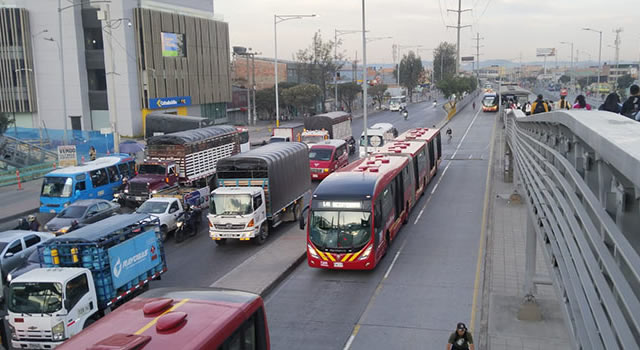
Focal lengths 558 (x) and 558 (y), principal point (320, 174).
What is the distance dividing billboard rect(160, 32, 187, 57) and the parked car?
42802 mm

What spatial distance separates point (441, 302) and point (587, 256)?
976 centimetres

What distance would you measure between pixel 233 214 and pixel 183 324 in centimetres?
1224

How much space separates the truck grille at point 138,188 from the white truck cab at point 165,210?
369 cm

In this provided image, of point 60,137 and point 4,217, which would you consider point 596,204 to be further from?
point 60,137

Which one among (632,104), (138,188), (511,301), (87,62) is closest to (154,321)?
(632,104)

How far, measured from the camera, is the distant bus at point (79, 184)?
24297 mm

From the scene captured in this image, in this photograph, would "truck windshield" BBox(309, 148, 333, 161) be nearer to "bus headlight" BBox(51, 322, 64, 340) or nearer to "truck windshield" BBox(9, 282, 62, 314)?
"truck windshield" BBox(9, 282, 62, 314)

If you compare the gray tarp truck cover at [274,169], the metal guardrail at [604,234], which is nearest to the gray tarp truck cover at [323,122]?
the gray tarp truck cover at [274,169]

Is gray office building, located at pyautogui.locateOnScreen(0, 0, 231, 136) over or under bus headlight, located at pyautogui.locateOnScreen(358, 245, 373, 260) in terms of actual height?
over

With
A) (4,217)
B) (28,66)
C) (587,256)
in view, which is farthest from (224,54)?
(587,256)

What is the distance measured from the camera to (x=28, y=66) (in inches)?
2096

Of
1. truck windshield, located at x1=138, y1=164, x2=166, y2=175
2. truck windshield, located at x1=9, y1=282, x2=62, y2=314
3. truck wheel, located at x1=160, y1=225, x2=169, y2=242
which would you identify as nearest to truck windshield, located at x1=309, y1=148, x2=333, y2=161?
truck windshield, located at x1=138, y1=164, x2=166, y2=175

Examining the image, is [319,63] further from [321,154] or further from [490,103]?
A: [321,154]

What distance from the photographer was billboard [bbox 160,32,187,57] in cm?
5778
